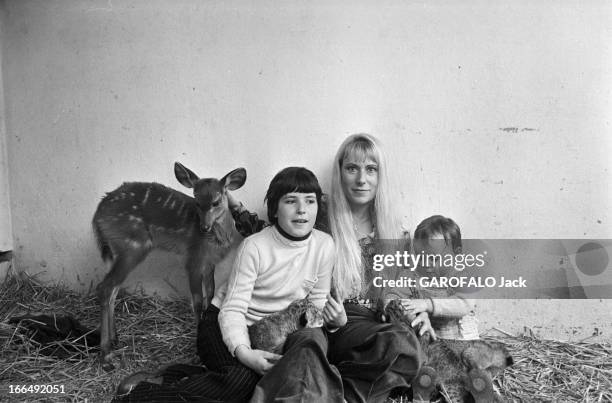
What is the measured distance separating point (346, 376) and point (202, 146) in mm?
1767

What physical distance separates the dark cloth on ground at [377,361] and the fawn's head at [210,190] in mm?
1058

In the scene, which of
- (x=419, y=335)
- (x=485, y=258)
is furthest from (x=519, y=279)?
(x=419, y=335)

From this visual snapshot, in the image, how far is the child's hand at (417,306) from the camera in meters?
2.85

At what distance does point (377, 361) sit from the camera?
2500 mm

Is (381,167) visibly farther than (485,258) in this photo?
No

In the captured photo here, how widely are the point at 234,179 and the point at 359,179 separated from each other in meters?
0.77

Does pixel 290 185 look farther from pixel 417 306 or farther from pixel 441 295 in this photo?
pixel 441 295

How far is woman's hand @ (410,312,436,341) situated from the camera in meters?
2.79

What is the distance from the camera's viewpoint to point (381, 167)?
306 centimetres

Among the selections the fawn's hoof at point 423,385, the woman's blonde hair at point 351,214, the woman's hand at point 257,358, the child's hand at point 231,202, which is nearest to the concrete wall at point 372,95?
the child's hand at point 231,202

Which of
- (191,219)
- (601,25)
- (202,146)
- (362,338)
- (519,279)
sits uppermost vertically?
(601,25)

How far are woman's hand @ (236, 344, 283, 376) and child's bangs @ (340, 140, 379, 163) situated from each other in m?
1.23

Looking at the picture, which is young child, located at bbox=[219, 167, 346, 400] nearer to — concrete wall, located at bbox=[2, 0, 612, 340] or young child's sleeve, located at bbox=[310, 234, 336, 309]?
young child's sleeve, located at bbox=[310, 234, 336, 309]

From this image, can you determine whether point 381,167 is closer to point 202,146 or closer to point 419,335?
point 419,335
